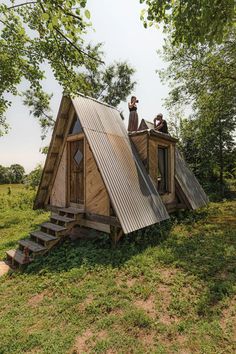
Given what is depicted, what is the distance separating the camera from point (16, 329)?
4426 millimetres

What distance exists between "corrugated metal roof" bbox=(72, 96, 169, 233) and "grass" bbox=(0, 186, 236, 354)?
1031 millimetres

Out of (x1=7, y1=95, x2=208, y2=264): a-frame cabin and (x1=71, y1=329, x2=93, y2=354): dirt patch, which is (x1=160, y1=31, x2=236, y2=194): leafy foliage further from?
(x1=71, y1=329, x2=93, y2=354): dirt patch

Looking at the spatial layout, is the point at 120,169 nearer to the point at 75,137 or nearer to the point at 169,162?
the point at 75,137

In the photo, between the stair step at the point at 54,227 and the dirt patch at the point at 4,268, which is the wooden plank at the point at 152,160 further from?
the dirt patch at the point at 4,268

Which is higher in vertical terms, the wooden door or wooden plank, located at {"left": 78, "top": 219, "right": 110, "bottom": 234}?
the wooden door

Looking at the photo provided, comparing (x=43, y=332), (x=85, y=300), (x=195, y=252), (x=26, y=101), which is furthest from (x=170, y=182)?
(x=26, y=101)

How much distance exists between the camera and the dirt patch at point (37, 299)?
17.4 feet

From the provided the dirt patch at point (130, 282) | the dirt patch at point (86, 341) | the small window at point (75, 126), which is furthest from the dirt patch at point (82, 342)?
the small window at point (75, 126)

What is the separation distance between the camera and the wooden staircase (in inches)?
295

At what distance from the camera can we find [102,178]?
7332mm

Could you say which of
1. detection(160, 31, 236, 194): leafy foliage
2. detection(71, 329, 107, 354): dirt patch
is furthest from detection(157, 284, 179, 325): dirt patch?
detection(160, 31, 236, 194): leafy foliage

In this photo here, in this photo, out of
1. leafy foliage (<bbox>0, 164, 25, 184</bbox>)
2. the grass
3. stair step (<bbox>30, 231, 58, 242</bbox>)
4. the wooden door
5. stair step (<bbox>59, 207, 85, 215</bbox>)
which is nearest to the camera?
the grass

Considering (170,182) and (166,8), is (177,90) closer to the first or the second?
(170,182)

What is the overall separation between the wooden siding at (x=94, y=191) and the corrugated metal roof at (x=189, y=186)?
17.4 ft
